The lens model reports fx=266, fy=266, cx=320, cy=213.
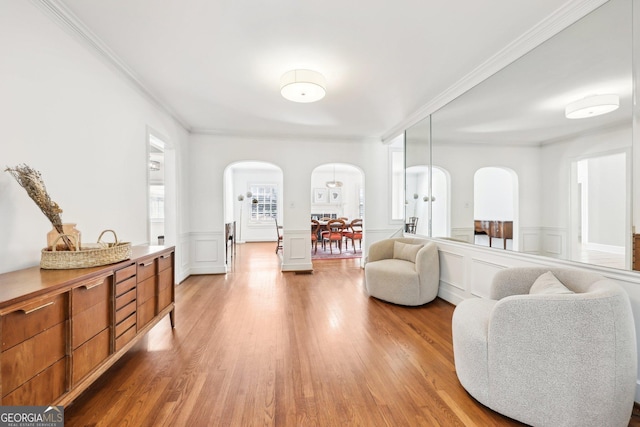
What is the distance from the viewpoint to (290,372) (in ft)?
6.60

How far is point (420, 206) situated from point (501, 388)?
3008 millimetres

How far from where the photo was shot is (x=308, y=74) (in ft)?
8.96

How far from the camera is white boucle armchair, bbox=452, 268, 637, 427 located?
137cm

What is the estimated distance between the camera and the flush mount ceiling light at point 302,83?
8.89ft

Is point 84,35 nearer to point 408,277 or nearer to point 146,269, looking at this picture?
point 146,269

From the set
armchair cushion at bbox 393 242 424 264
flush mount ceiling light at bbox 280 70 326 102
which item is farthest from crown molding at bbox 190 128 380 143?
armchair cushion at bbox 393 242 424 264

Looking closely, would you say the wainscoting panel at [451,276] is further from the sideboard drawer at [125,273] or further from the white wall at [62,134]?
the white wall at [62,134]

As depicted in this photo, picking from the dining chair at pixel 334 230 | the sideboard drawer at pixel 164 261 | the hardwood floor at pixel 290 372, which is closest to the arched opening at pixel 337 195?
the dining chair at pixel 334 230

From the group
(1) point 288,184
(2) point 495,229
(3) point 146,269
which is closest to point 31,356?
(3) point 146,269

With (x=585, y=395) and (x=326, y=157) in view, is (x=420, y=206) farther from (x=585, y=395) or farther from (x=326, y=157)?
(x=585, y=395)

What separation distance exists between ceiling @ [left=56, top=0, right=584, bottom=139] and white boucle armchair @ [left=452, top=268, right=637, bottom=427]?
209 centimetres

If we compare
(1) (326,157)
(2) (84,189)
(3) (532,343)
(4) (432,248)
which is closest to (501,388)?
(3) (532,343)

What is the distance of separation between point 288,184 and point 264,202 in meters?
4.96

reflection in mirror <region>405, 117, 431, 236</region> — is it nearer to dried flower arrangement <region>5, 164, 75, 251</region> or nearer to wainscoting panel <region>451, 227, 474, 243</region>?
wainscoting panel <region>451, 227, 474, 243</region>
